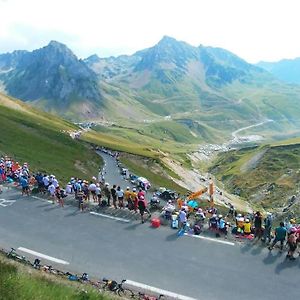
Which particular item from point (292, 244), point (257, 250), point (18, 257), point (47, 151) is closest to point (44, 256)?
point (18, 257)

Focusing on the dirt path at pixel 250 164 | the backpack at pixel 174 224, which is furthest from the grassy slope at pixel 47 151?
the dirt path at pixel 250 164

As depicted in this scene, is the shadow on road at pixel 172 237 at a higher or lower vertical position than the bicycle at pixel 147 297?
higher

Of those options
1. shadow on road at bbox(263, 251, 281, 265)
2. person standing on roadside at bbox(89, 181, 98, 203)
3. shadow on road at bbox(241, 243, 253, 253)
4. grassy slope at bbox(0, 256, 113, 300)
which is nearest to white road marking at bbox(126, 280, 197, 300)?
grassy slope at bbox(0, 256, 113, 300)

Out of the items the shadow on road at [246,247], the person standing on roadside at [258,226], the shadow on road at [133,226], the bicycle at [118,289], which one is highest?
the person standing on roadside at [258,226]

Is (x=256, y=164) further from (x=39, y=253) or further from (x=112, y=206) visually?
(x=39, y=253)

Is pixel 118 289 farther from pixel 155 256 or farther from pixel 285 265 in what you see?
pixel 285 265

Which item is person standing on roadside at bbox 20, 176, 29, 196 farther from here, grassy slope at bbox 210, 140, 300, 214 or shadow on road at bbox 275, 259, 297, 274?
grassy slope at bbox 210, 140, 300, 214

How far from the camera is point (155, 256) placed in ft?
101

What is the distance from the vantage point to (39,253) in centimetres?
3061

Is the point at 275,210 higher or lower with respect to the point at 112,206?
lower

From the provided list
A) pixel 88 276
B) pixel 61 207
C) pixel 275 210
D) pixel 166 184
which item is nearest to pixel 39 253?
pixel 88 276

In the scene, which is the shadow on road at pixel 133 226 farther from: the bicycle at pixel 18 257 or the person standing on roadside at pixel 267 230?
the person standing on roadside at pixel 267 230

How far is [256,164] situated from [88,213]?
Answer: 158362mm

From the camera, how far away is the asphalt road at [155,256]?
26.5 m
